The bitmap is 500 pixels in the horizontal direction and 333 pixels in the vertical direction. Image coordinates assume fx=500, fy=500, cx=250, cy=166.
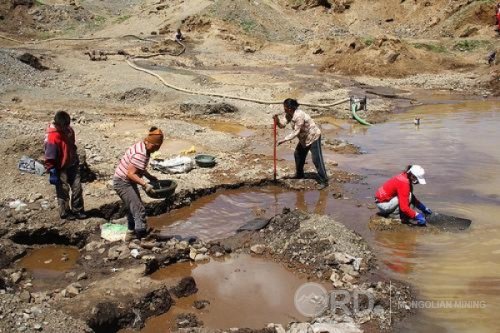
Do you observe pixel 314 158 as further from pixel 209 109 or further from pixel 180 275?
pixel 209 109

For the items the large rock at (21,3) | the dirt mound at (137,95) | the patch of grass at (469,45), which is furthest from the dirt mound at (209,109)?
the large rock at (21,3)

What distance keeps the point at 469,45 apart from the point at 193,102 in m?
17.8

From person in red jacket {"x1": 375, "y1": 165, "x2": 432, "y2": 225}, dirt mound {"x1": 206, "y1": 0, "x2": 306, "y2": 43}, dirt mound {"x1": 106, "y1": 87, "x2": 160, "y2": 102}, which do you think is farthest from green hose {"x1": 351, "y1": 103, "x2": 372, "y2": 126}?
dirt mound {"x1": 206, "y1": 0, "x2": 306, "y2": 43}

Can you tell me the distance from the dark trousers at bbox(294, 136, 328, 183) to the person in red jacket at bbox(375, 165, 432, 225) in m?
1.84

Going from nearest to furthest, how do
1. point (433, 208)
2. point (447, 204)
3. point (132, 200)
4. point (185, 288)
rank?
point (185, 288) → point (132, 200) → point (433, 208) → point (447, 204)

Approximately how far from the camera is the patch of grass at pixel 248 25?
33.4 m

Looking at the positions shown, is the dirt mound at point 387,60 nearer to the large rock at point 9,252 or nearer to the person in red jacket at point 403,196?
the person in red jacket at point 403,196

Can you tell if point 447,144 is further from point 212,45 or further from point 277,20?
point 277,20

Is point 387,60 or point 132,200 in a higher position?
point 387,60

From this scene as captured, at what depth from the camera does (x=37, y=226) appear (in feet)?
25.6

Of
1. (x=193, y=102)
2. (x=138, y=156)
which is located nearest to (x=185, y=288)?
(x=138, y=156)

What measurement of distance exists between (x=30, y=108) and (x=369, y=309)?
14.2m

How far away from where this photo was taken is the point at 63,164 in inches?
305

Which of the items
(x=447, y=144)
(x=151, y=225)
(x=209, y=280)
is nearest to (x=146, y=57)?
(x=447, y=144)
